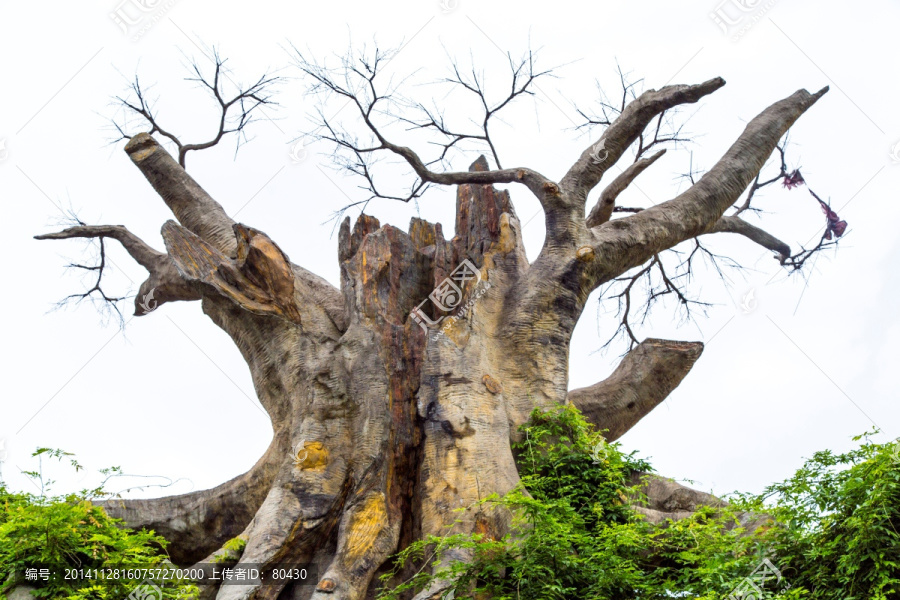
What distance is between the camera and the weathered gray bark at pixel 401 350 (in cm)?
657

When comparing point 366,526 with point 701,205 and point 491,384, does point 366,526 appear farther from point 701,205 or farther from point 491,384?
point 701,205

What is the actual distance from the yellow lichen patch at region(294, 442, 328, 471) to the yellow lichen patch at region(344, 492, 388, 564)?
51cm

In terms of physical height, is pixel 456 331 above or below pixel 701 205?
below

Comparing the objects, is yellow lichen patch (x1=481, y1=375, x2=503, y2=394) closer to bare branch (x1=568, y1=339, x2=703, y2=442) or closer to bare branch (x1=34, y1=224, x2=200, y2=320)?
bare branch (x1=568, y1=339, x2=703, y2=442)

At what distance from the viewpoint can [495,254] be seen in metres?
8.27

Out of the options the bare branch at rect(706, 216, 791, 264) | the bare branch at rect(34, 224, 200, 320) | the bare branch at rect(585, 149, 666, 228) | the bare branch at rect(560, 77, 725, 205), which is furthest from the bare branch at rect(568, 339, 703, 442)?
the bare branch at rect(34, 224, 200, 320)

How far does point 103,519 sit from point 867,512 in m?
4.67

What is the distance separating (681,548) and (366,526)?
2164mm

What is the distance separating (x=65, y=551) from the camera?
5656 millimetres

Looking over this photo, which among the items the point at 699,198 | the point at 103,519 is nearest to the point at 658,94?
the point at 699,198

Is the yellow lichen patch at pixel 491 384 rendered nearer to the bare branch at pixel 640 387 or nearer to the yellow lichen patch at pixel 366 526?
the yellow lichen patch at pixel 366 526

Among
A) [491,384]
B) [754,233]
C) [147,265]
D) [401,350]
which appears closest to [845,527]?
[491,384]

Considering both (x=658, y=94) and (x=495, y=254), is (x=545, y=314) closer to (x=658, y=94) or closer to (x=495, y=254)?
(x=495, y=254)

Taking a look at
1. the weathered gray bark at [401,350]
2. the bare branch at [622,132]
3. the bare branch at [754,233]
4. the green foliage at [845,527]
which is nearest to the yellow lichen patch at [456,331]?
the weathered gray bark at [401,350]
